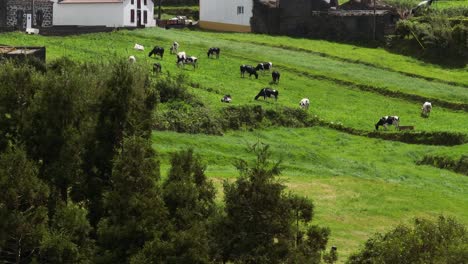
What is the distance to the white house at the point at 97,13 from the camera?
9144 cm

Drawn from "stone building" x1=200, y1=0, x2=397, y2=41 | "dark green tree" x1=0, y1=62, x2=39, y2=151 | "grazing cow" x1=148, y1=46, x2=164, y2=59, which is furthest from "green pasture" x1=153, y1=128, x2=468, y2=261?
Answer: "stone building" x1=200, y1=0, x2=397, y2=41

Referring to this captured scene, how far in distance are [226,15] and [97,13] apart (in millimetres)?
18603

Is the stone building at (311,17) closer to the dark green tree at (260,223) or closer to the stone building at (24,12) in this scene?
the stone building at (24,12)

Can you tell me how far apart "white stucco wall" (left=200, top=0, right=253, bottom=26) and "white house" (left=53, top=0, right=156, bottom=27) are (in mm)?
11991

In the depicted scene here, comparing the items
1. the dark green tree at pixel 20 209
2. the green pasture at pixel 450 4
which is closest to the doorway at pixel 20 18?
the green pasture at pixel 450 4

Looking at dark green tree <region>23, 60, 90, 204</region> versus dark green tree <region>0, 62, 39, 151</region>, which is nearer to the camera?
dark green tree <region>23, 60, 90, 204</region>

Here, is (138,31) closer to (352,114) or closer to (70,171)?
(352,114)

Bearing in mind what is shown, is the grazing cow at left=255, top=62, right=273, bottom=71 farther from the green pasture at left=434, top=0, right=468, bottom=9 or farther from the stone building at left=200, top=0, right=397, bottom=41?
the green pasture at left=434, top=0, right=468, bottom=9

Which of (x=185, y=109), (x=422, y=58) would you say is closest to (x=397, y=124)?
(x=185, y=109)

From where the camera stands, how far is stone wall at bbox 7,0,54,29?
8881 cm

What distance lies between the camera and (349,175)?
50812 mm

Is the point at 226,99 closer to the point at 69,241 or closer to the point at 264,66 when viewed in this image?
the point at 264,66

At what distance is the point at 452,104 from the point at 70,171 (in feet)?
152

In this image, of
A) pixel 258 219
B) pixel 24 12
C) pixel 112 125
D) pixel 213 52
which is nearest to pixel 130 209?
pixel 112 125
